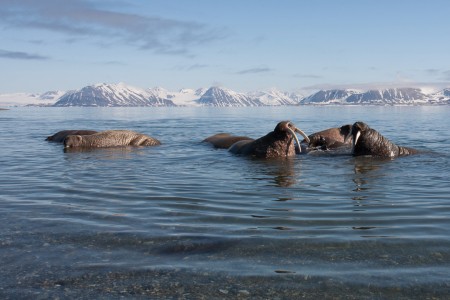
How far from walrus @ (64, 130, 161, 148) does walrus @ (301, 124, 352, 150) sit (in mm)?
6361

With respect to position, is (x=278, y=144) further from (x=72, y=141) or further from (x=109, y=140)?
(x=72, y=141)

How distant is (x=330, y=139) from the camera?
56.2ft

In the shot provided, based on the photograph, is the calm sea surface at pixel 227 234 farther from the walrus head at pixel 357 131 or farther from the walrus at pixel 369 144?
the walrus head at pixel 357 131

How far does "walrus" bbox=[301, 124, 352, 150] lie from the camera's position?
654 inches

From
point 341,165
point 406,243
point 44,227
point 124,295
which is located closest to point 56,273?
point 124,295

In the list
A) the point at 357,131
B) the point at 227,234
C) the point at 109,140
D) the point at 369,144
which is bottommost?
the point at 227,234

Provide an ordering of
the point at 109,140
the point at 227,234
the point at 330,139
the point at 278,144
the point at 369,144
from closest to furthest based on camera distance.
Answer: the point at 227,234
the point at 369,144
the point at 278,144
the point at 330,139
the point at 109,140

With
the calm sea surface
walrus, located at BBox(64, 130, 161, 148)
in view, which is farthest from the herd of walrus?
the calm sea surface

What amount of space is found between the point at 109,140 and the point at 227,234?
1370 centimetres

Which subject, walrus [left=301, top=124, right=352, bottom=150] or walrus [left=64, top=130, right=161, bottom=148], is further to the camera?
walrus [left=64, top=130, right=161, bottom=148]

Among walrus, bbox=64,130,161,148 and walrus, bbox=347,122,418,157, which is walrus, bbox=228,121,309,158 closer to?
walrus, bbox=347,122,418,157

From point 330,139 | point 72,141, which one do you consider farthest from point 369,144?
point 72,141

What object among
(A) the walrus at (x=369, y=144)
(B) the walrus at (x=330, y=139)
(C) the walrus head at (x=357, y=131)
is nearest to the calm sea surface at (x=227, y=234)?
(A) the walrus at (x=369, y=144)

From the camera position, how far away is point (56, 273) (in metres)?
5.00
